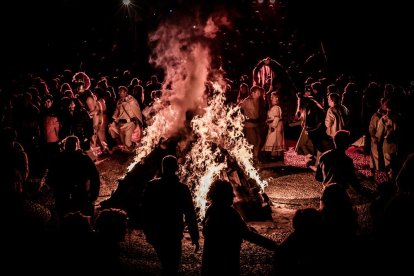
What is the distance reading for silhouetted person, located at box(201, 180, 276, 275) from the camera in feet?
15.1

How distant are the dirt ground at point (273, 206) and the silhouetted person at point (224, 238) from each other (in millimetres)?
1799

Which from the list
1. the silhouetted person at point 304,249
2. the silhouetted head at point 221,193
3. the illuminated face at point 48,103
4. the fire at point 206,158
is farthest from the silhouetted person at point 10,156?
the illuminated face at point 48,103

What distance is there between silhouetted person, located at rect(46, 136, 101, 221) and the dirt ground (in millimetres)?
1071

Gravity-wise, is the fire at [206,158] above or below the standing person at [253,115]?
below

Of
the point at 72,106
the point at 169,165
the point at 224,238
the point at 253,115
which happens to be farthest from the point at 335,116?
the point at 224,238

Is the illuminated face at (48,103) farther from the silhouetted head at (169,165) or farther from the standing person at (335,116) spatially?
the silhouetted head at (169,165)

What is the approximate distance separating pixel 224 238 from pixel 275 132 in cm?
955

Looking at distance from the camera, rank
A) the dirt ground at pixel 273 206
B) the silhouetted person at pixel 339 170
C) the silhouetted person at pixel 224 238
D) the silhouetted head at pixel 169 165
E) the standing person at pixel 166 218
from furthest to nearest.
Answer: the silhouetted person at pixel 339 170
the dirt ground at pixel 273 206
the silhouetted head at pixel 169 165
the standing person at pixel 166 218
the silhouetted person at pixel 224 238

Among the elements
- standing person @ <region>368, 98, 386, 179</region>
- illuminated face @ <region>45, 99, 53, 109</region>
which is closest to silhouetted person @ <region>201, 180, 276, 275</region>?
standing person @ <region>368, 98, 386, 179</region>

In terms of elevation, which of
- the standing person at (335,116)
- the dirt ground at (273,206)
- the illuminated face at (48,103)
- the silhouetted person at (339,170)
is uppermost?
the illuminated face at (48,103)

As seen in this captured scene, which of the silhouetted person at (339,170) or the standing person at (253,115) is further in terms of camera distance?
the standing person at (253,115)

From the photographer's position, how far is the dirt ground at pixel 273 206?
6609mm

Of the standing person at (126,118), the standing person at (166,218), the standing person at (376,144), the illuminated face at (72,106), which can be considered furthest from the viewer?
the standing person at (126,118)

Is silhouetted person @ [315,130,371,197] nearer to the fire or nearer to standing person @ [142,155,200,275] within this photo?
the fire
